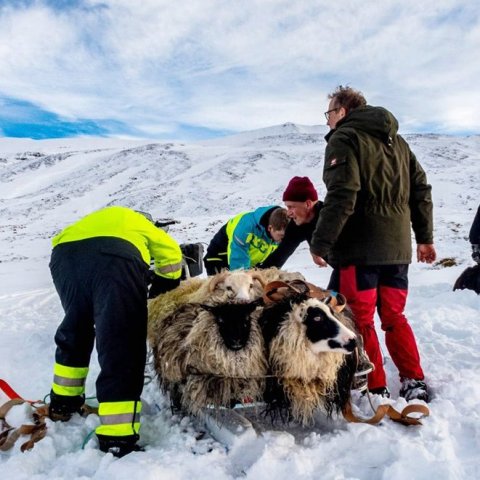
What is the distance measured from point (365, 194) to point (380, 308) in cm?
85

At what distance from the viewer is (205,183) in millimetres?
35438

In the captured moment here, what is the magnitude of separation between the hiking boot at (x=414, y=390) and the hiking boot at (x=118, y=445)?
5.77 ft

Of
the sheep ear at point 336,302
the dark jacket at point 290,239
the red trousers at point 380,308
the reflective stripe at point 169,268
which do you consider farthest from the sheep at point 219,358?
the dark jacket at point 290,239

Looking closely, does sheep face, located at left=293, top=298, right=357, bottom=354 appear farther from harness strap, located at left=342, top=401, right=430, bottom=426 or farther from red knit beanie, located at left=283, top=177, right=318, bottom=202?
red knit beanie, located at left=283, top=177, right=318, bottom=202

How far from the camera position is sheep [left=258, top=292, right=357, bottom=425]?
8.13 ft

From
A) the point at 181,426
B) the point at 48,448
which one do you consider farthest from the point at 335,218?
the point at 48,448

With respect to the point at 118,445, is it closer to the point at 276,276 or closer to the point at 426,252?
the point at 276,276

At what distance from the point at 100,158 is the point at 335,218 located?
173ft

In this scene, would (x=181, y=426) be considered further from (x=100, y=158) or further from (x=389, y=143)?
(x=100, y=158)

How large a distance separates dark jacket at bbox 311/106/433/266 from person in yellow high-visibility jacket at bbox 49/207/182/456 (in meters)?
1.16

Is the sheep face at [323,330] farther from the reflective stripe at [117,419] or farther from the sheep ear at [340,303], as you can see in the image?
the reflective stripe at [117,419]

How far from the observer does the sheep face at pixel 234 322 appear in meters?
2.50

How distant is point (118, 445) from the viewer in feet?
7.98

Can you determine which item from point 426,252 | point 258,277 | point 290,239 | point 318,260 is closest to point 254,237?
point 290,239
